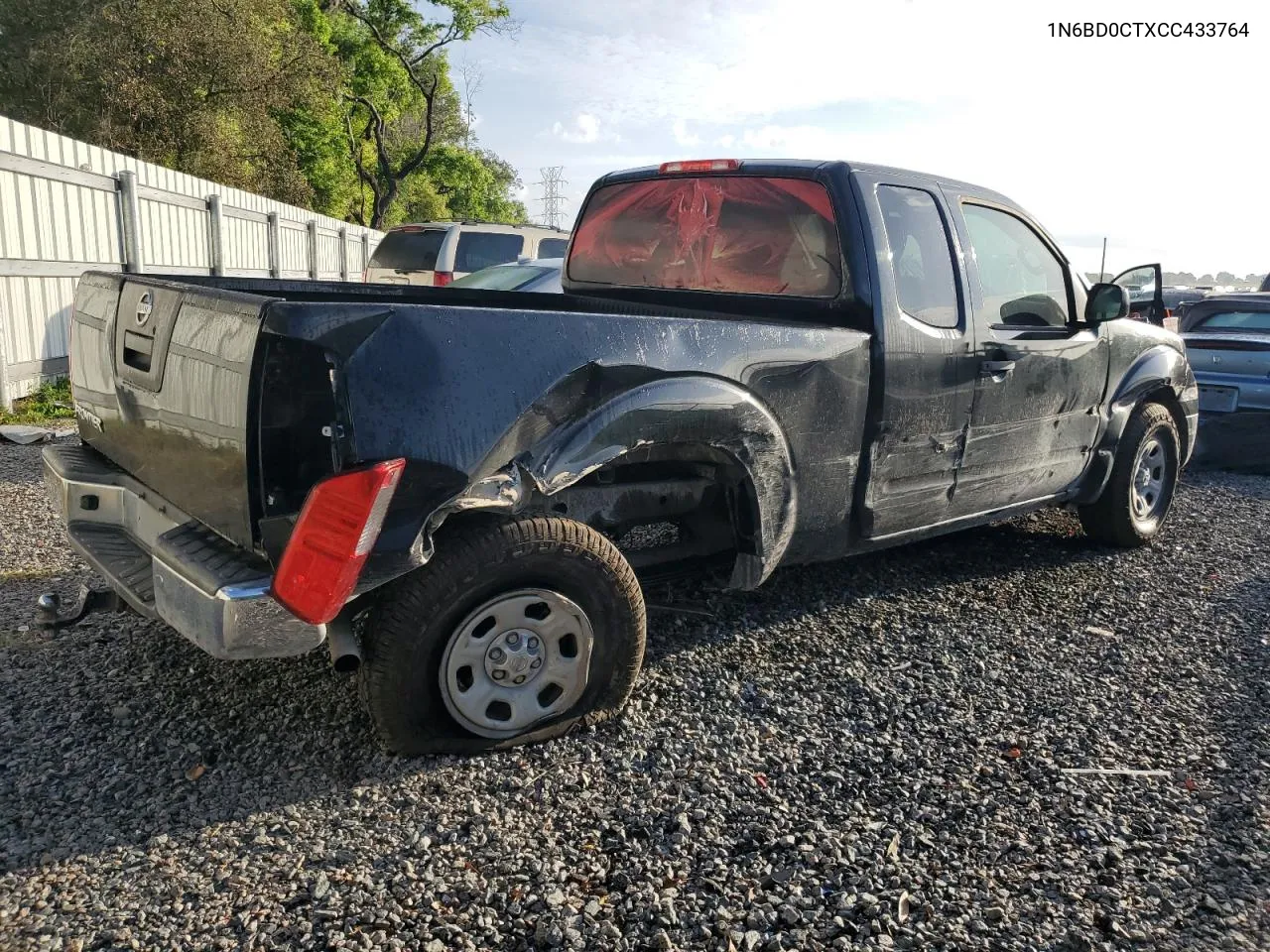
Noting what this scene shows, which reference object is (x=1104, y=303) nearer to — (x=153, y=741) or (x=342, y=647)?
(x=342, y=647)

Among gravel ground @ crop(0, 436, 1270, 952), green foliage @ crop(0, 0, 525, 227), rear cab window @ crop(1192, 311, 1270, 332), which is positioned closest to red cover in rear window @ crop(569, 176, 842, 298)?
gravel ground @ crop(0, 436, 1270, 952)

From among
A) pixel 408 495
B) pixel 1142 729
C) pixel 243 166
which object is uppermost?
pixel 243 166

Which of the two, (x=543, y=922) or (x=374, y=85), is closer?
(x=543, y=922)

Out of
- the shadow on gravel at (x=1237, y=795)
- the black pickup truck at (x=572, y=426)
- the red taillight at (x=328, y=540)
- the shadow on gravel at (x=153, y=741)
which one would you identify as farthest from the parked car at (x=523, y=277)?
the red taillight at (x=328, y=540)

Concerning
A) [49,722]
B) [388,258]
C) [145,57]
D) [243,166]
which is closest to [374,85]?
[243,166]

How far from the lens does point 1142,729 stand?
11.4 feet

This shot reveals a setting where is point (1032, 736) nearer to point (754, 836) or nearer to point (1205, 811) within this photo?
point (1205, 811)

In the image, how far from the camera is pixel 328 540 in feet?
8.07

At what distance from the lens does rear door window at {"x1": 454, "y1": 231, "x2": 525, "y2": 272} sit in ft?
41.5

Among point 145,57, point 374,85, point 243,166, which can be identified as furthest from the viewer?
point 374,85

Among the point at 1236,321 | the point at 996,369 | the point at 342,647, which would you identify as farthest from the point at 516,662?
the point at 1236,321

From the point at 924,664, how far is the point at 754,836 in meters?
1.52

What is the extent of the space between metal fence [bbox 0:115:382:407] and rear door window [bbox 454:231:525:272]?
349cm

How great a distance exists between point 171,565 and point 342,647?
0.52 m
